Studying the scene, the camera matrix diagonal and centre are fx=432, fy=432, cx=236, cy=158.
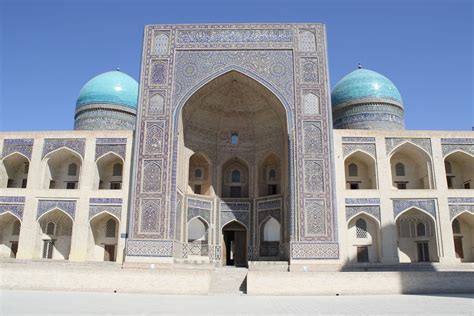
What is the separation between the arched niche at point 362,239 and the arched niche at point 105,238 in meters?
7.65

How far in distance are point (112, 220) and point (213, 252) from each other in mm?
3581

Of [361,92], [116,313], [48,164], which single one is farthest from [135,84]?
[116,313]

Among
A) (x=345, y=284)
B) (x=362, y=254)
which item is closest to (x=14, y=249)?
(x=345, y=284)

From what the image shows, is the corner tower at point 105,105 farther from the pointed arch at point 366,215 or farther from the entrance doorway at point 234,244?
the pointed arch at point 366,215

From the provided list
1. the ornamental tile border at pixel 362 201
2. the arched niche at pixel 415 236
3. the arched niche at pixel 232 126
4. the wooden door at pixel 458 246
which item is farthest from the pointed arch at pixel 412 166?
the arched niche at pixel 232 126

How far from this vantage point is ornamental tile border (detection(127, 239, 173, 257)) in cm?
1240

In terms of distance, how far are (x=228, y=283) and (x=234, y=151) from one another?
20.8 feet

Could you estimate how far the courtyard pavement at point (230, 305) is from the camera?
6.34m

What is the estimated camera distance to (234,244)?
15.4 meters

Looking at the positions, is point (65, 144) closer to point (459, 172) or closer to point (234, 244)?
point (234, 244)

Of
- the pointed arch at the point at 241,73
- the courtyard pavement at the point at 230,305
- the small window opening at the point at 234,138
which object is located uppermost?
the pointed arch at the point at 241,73

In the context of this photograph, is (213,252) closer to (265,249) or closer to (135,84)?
(265,249)

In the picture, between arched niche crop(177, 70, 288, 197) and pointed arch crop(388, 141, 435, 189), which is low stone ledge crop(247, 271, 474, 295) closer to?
pointed arch crop(388, 141, 435, 189)

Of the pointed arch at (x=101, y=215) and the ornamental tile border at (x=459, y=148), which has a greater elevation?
the ornamental tile border at (x=459, y=148)
